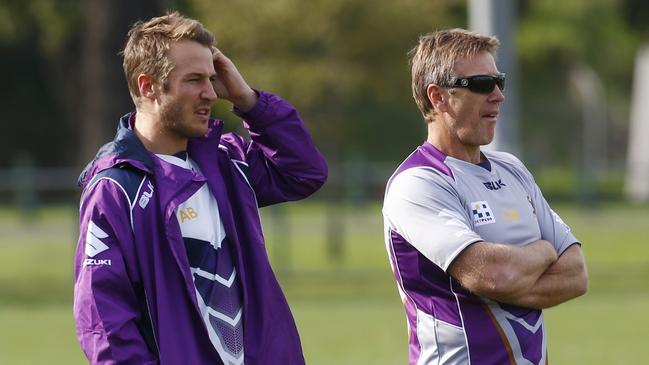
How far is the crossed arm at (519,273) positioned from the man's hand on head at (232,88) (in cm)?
109

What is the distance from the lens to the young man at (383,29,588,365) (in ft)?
16.0

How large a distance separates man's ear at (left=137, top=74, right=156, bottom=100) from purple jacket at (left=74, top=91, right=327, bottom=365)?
150 millimetres

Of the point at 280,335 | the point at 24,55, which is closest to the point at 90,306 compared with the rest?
the point at 280,335

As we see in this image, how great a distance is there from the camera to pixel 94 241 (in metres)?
4.72

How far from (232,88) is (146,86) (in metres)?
0.44

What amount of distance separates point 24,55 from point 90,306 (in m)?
46.4

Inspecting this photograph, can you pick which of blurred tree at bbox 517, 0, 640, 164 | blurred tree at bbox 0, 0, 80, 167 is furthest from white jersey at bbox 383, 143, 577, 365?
blurred tree at bbox 517, 0, 640, 164

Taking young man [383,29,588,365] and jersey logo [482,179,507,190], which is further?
jersey logo [482,179,507,190]

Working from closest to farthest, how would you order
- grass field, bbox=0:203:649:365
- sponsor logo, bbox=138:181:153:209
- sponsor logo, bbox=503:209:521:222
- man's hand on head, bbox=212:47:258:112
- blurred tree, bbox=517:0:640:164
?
sponsor logo, bbox=138:181:153:209 → sponsor logo, bbox=503:209:521:222 → man's hand on head, bbox=212:47:258:112 → grass field, bbox=0:203:649:365 → blurred tree, bbox=517:0:640:164

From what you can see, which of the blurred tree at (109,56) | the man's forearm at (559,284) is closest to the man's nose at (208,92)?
the man's forearm at (559,284)

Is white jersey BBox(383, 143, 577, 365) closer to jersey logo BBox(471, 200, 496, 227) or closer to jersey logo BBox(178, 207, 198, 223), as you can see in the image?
jersey logo BBox(471, 200, 496, 227)

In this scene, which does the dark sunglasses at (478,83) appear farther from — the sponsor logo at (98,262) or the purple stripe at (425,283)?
the sponsor logo at (98,262)

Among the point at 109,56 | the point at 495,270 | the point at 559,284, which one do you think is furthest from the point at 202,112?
the point at 109,56

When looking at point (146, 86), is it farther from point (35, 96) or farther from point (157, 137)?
point (35, 96)
